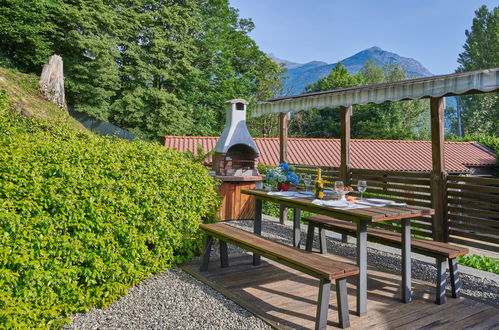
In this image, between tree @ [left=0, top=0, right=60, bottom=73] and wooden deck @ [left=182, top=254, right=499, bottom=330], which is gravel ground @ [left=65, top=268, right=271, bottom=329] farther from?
tree @ [left=0, top=0, right=60, bottom=73]

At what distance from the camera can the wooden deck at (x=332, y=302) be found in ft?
8.50

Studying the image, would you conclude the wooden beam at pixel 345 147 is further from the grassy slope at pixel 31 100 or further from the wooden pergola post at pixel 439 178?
the grassy slope at pixel 31 100

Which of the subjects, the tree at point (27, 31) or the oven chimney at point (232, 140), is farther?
the tree at point (27, 31)

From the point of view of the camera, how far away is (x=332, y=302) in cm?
297

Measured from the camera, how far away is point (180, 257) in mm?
3953

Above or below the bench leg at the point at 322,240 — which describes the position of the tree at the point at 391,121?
above

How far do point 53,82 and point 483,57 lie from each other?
109 feet

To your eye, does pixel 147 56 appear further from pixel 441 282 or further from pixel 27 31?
pixel 441 282

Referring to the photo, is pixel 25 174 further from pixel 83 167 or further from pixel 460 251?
pixel 460 251

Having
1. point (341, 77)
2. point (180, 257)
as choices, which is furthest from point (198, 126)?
point (180, 257)

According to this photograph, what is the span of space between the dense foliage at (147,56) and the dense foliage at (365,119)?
505 centimetres

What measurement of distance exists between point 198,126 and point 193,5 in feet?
27.0

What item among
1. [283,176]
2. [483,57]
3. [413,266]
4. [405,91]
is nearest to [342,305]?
[283,176]

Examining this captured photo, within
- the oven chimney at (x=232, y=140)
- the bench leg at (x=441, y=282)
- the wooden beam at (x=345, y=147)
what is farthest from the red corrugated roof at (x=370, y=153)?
the bench leg at (x=441, y=282)
